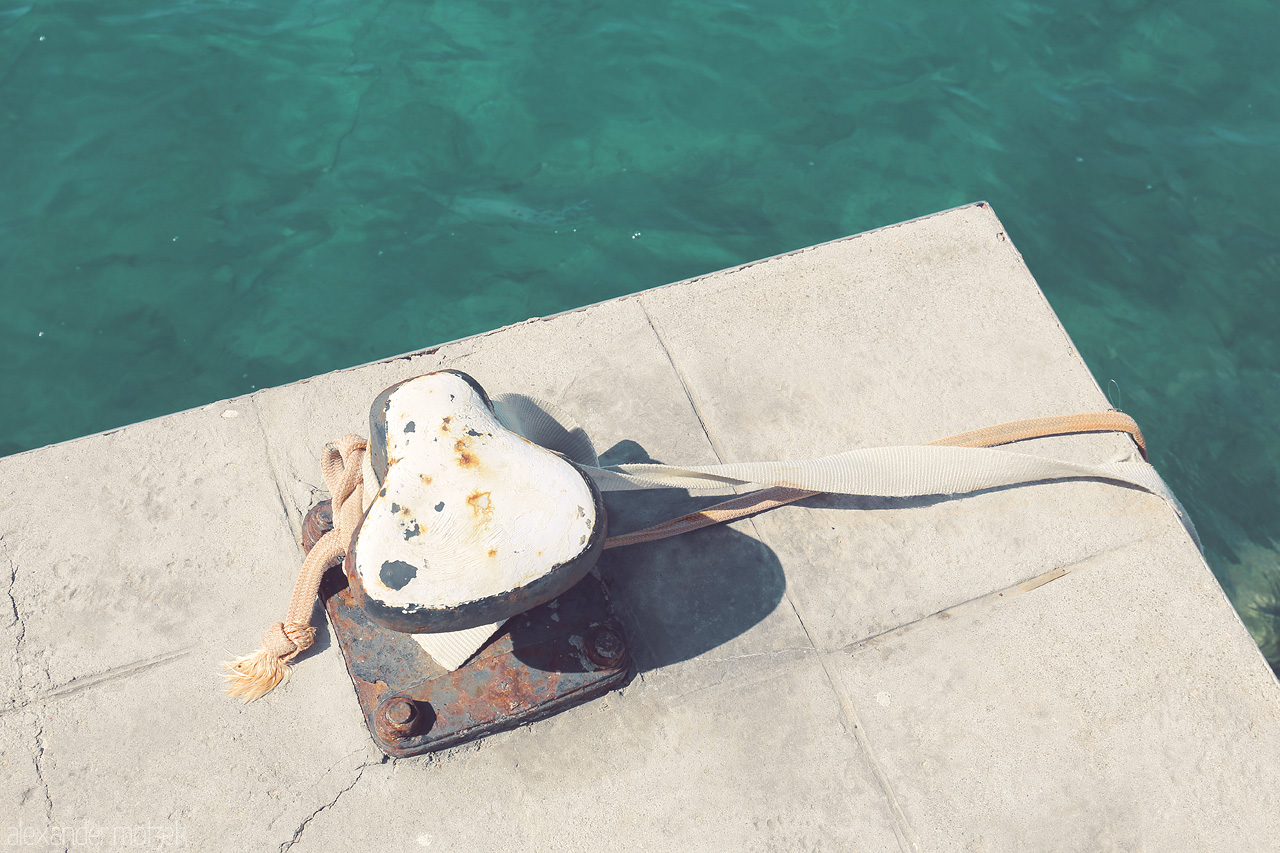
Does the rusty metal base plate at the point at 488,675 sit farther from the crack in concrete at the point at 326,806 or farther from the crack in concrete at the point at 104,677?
the crack in concrete at the point at 104,677

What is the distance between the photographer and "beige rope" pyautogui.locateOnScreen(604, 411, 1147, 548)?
279cm

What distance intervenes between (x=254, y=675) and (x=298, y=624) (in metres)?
0.18

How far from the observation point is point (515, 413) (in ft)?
8.84

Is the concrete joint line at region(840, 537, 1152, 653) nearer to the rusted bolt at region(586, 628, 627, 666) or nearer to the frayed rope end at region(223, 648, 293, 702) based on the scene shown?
the rusted bolt at region(586, 628, 627, 666)

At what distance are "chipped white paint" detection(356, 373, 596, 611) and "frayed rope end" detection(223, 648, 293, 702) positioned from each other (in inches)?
33.3

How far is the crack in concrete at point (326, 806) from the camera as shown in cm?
243

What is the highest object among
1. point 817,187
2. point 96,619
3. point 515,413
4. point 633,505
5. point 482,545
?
point 482,545

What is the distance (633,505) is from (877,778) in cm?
104

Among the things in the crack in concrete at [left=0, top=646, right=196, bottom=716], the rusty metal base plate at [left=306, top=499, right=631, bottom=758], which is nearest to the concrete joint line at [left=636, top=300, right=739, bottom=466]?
the rusty metal base plate at [left=306, top=499, right=631, bottom=758]

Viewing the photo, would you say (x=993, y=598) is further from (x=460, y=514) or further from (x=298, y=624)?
(x=298, y=624)

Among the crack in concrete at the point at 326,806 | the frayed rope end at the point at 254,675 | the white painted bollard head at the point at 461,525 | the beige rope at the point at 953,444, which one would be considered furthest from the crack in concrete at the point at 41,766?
the beige rope at the point at 953,444

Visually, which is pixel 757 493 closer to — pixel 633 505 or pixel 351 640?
pixel 633 505

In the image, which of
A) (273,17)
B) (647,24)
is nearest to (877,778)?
(647,24)

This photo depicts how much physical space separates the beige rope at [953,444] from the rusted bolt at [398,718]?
27.6 inches
